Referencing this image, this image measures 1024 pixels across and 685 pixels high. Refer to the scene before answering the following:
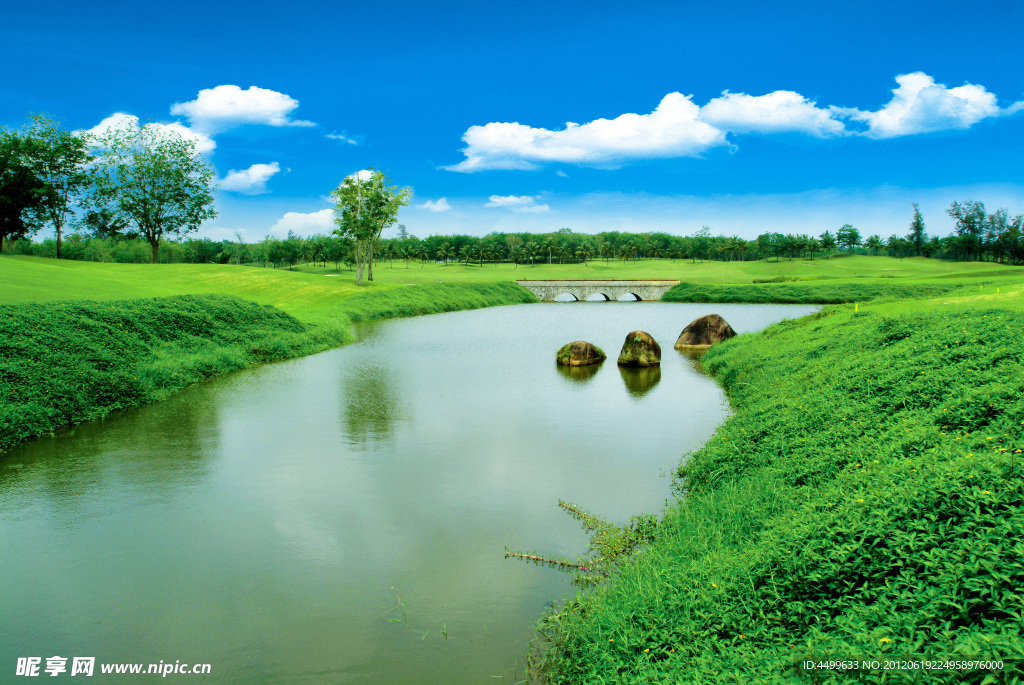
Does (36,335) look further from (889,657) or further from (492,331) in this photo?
(492,331)

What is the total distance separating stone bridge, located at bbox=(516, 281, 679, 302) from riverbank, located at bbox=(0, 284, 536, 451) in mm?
52840

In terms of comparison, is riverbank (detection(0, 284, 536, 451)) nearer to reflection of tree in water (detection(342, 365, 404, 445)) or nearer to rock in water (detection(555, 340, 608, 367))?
reflection of tree in water (detection(342, 365, 404, 445))

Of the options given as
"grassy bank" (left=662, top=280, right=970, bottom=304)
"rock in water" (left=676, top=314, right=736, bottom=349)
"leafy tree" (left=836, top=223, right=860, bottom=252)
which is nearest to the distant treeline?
"leafy tree" (left=836, top=223, right=860, bottom=252)

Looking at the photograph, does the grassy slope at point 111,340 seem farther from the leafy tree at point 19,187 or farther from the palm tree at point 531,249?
the palm tree at point 531,249

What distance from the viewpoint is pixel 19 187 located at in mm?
55125

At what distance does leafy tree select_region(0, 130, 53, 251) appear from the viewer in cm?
5397

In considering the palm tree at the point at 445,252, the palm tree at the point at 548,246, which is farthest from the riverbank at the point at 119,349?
the palm tree at the point at 548,246

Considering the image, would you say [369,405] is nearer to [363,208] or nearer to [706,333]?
[706,333]

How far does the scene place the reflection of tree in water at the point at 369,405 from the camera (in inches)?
619

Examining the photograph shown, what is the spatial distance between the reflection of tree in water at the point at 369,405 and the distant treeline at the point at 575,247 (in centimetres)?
7968

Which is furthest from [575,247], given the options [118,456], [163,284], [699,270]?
[118,456]

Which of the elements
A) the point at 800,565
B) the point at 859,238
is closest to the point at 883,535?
the point at 800,565

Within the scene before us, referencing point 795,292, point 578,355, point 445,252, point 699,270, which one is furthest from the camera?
point 445,252

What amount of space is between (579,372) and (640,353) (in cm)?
307
